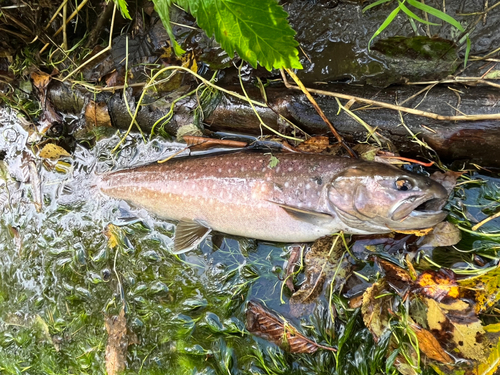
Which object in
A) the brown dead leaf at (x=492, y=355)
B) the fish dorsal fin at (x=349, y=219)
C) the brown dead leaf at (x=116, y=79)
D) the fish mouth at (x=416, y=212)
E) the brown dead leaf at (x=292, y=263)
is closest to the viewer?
the brown dead leaf at (x=492, y=355)

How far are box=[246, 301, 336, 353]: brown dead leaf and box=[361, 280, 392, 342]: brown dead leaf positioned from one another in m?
0.40

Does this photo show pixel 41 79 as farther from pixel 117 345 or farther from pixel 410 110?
pixel 410 110

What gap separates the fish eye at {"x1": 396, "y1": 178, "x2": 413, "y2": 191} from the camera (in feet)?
8.44

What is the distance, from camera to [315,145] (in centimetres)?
305

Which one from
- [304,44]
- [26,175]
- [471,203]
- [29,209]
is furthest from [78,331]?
[471,203]

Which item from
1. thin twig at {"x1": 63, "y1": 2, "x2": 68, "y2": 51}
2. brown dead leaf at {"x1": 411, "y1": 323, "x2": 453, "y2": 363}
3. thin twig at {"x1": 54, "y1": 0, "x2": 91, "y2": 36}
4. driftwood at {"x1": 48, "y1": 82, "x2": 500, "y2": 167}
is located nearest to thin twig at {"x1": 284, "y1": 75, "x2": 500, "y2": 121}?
driftwood at {"x1": 48, "y1": 82, "x2": 500, "y2": 167}

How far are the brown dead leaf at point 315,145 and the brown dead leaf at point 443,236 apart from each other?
1095mm

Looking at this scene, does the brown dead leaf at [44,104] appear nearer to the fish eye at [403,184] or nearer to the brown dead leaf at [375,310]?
the fish eye at [403,184]

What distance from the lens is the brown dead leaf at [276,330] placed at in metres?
3.01

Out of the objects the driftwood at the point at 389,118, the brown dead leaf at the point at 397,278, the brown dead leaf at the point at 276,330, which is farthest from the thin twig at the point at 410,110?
the brown dead leaf at the point at 276,330

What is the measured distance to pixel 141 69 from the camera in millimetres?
3492

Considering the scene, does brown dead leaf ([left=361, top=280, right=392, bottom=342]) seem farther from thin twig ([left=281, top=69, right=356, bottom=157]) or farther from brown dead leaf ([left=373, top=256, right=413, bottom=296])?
thin twig ([left=281, top=69, right=356, bottom=157])

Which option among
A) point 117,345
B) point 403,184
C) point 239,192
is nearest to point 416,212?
point 403,184

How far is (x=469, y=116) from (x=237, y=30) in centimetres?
181
